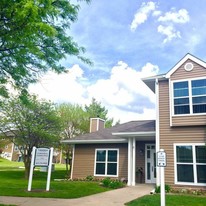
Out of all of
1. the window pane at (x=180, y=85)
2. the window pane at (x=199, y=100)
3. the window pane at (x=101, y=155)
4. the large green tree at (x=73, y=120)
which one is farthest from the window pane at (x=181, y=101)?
the large green tree at (x=73, y=120)

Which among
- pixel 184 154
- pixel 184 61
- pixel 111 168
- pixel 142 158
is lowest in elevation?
pixel 111 168

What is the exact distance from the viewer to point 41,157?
446 inches

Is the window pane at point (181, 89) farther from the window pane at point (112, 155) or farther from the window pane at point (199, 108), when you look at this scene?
the window pane at point (112, 155)

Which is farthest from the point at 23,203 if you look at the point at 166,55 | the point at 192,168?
the point at 166,55

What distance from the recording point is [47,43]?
7.48 meters

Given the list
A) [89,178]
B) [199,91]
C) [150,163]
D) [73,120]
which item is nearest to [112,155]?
[89,178]

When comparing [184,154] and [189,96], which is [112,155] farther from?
[189,96]

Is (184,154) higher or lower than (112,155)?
higher

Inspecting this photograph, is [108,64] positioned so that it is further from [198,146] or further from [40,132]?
[198,146]

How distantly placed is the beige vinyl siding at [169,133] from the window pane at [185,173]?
30cm

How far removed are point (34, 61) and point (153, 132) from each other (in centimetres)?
845

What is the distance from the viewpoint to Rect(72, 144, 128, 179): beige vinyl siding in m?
16.3

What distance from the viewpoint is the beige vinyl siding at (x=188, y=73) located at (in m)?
12.2

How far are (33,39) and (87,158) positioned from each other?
12879 millimetres
